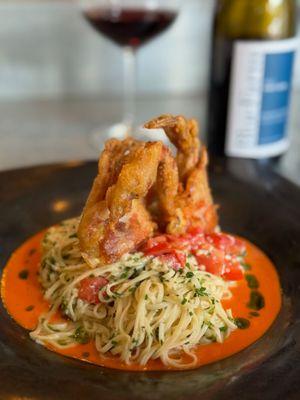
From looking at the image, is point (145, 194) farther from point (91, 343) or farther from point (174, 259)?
point (91, 343)

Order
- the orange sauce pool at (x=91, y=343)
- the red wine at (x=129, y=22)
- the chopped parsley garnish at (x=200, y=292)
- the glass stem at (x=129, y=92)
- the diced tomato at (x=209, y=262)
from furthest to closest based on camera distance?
the glass stem at (x=129, y=92)
the red wine at (x=129, y=22)
the diced tomato at (x=209, y=262)
the chopped parsley garnish at (x=200, y=292)
the orange sauce pool at (x=91, y=343)

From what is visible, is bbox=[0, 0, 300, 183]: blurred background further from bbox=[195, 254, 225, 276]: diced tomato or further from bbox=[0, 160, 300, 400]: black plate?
bbox=[195, 254, 225, 276]: diced tomato

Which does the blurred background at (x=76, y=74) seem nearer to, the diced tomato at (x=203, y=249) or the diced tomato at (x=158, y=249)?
the diced tomato at (x=203, y=249)

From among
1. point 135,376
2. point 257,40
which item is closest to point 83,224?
point 135,376

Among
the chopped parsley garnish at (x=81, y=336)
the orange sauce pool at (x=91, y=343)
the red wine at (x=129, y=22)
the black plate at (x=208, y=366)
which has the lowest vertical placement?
the chopped parsley garnish at (x=81, y=336)

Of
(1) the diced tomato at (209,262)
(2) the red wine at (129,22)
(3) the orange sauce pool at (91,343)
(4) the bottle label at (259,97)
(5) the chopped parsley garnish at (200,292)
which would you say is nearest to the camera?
(3) the orange sauce pool at (91,343)

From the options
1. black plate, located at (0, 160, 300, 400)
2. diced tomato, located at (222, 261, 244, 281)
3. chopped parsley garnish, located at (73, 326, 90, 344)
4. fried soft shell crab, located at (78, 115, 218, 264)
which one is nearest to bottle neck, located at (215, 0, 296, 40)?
black plate, located at (0, 160, 300, 400)

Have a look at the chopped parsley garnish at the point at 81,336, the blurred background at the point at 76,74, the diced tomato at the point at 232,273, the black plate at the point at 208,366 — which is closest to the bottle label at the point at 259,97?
the black plate at the point at 208,366

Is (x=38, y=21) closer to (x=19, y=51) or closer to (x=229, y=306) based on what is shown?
(x=19, y=51)
